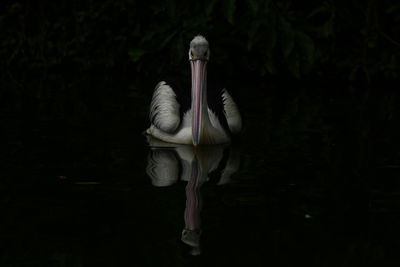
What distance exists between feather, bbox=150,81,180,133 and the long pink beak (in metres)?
0.34

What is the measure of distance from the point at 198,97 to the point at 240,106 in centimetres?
314

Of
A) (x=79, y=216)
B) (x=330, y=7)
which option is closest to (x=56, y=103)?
(x=330, y=7)

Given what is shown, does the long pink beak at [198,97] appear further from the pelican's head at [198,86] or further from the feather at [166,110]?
the feather at [166,110]

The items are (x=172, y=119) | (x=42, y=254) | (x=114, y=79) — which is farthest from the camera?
(x=114, y=79)

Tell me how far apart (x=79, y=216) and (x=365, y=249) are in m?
1.71

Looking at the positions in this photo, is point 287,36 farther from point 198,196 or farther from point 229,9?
point 198,196

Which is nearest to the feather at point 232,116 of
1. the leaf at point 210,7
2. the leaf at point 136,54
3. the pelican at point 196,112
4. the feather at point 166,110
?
the pelican at point 196,112

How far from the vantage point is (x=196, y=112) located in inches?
300

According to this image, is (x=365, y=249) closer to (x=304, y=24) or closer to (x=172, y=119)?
(x=172, y=119)

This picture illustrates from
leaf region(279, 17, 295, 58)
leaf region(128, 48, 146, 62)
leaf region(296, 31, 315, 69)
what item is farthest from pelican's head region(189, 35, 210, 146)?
leaf region(128, 48, 146, 62)

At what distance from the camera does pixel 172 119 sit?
7.97 metres

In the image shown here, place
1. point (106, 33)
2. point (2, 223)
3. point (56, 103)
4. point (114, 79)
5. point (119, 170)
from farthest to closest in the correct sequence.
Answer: point (106, 33), point (114, 79), point (56, 103), point (119, 170), point (2, 223)

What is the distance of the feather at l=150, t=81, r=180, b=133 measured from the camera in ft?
26.1

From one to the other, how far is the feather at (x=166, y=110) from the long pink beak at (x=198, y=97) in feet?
1.12
